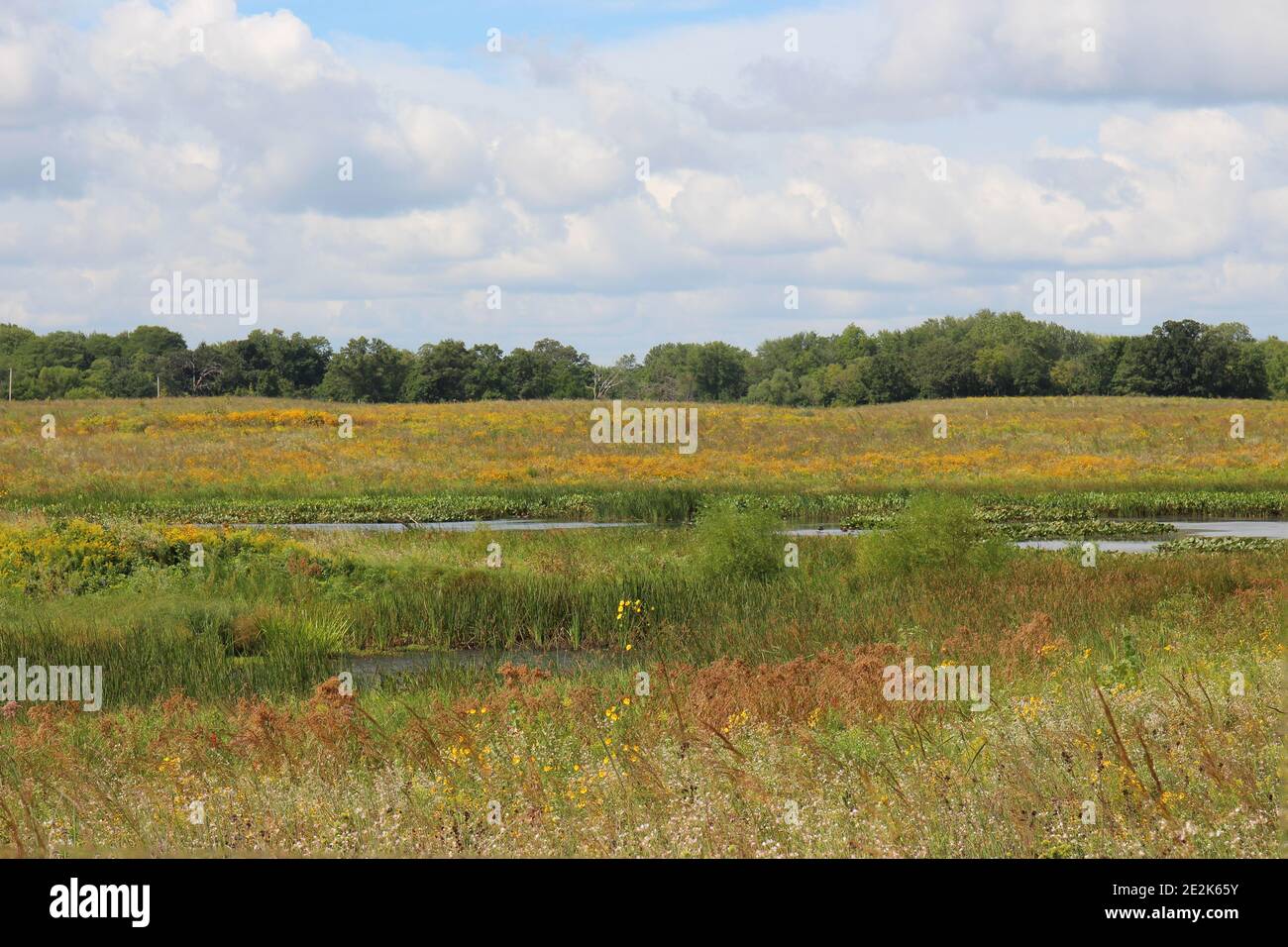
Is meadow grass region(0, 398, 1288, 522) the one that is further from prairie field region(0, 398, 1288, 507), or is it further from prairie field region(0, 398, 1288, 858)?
prairie field region(0, 398, 1288, 858)

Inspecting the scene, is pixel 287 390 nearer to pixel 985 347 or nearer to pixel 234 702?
pixel 985 347

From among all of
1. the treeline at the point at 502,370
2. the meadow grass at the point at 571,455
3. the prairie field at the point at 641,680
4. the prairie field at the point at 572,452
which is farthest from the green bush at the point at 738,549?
the treeline at the point at 502,370

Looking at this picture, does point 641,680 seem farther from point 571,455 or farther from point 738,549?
point 571,455

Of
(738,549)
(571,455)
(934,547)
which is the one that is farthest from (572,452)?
(934,547)

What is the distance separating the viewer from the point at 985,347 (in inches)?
4934

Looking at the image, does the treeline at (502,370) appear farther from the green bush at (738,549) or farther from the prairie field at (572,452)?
the green bush at (738,549)

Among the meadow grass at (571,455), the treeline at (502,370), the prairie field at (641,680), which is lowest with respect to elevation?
the prairie field at (641,680)

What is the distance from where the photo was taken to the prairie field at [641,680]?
668 cm

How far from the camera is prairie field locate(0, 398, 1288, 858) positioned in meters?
6.68

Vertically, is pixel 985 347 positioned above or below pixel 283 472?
above

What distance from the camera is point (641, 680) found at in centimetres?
1297
